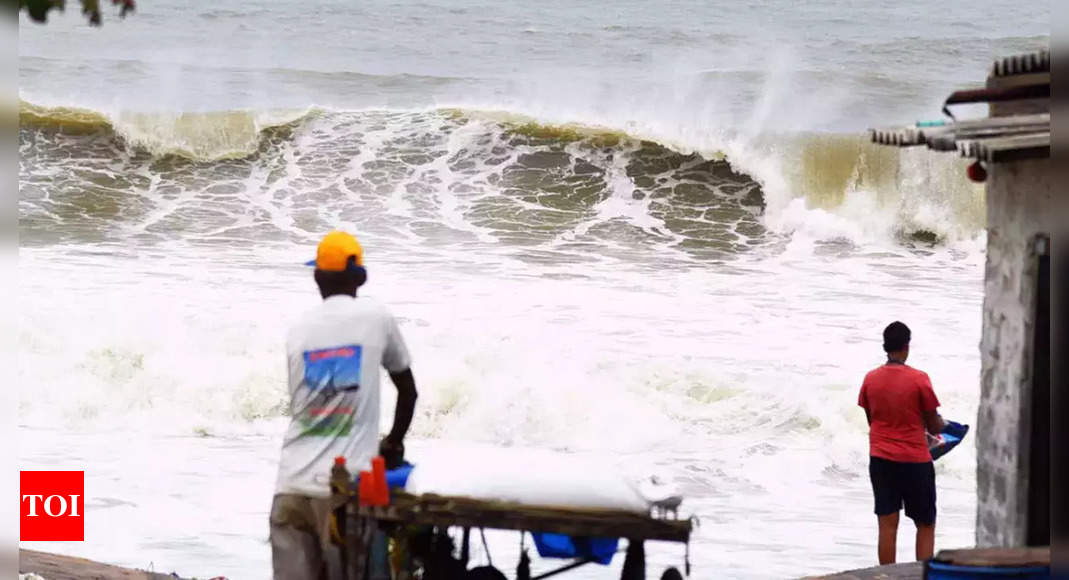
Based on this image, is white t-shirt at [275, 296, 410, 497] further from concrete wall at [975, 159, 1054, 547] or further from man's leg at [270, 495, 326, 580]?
concrete wall at [975, 159, 1054, 547]

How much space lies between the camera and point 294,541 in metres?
6.13

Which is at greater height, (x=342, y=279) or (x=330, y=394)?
(x=342, y=279)

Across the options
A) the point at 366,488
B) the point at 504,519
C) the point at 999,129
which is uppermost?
the point at 999,129

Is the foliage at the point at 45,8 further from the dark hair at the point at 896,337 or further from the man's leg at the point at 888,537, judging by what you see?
the man's leg at the point at 888,537

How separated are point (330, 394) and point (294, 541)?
0.56 meters

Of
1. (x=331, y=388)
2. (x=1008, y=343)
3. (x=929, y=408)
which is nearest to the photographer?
(x=331, y=388)

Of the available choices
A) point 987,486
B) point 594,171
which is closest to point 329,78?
point 594,171

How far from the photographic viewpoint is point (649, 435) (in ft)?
50.1

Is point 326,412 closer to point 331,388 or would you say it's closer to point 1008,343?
point 331,388

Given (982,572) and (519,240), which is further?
(519,240)

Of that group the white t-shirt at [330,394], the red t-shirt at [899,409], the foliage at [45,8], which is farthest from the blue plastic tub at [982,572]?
the foliage at [45,8]

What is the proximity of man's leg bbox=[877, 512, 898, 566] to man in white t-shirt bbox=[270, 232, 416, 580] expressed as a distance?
4338 mm

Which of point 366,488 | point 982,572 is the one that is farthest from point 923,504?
point 366,488

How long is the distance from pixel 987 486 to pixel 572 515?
3183 millimetres
